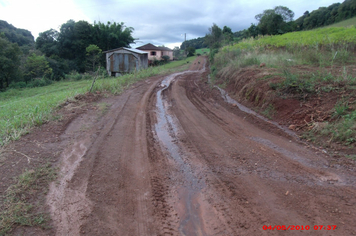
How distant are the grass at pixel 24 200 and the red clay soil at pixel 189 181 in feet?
0.43

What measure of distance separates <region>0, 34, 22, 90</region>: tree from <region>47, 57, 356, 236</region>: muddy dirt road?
24.4 meters

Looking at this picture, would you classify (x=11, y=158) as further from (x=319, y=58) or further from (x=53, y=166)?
(x=319, y=58)

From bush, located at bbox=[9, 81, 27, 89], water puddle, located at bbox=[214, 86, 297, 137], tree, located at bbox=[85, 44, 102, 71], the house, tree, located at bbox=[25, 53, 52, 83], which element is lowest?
water puddle, located at bbox=[214, 86, 297, 137]

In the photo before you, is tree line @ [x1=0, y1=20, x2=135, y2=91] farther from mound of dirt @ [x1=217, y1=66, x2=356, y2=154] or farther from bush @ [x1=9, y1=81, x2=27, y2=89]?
mound of dirt @ [x1=217, y1=66, x2=356, y2=154]

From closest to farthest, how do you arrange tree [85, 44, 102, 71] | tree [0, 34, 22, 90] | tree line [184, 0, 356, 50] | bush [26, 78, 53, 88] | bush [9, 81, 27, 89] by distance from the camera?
1. tree [0, 34, 22, 90]
2. bush [9, 81, 27, 89]
3. bush [26, 78, 53, 88]
4. tree line [184, 0, 356, 50]
5. tree [85, 44, 102, 71]

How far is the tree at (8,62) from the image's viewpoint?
23.5 m

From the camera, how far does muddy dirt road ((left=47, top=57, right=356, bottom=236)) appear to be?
2.66 m

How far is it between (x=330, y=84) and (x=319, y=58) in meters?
4.31

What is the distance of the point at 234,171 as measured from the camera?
3838mm

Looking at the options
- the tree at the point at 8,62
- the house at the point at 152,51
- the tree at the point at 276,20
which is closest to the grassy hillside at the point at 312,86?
the tree at the point at 276,20

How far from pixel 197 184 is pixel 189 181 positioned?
0.16 meters

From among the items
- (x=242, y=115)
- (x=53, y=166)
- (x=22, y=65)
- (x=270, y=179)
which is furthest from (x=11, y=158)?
(x=22, y=65)

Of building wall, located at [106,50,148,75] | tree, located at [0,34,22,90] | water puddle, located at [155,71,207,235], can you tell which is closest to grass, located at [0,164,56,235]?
water puddle, located at [155,71,207,235]
